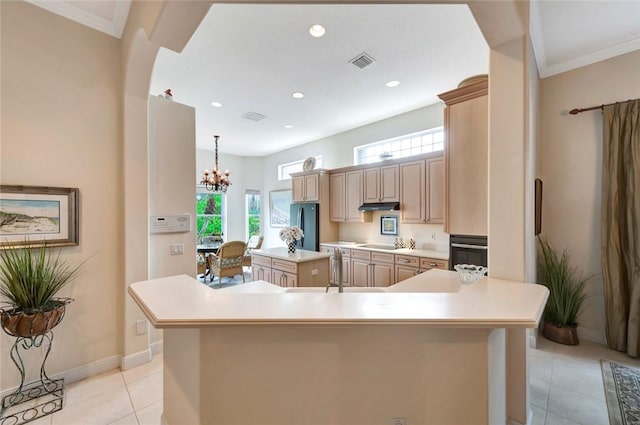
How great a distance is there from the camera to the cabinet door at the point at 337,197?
534 cm

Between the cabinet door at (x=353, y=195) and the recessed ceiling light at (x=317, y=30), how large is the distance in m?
2.74

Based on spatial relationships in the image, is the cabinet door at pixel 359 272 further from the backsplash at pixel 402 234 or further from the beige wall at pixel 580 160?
the beige wall at pixel 580 160

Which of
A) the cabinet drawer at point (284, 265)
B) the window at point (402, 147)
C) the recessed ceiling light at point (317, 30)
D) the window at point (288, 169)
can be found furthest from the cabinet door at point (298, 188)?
the recessed ceiling light at point (317, 30)

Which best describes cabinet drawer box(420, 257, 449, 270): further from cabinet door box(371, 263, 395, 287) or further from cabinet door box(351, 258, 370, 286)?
cabinet door box(351, 258, 370, 286)

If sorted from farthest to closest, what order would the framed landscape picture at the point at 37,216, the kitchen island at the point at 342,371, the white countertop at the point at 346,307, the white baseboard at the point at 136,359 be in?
the white baseboard at the point at 136,359
the framed landscape picture at the point at 37,216
the kitchen island at the point at 342,371
the white countertop at the point at 346,307

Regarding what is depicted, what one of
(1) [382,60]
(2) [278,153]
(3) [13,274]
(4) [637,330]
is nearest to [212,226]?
(2) [278,153]

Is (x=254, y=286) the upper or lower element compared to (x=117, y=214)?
lower

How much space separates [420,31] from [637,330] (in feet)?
11.3

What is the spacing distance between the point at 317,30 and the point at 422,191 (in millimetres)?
2660

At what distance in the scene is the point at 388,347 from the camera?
1.25 meters

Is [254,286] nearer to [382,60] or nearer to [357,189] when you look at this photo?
[382,60]

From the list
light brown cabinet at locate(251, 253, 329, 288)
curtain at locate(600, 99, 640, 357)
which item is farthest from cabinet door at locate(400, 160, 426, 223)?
curtain at locate(600, 99, 640, 357)

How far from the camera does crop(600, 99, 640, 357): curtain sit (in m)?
2.50

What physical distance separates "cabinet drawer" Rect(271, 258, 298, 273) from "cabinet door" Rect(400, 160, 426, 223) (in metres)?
1.98
